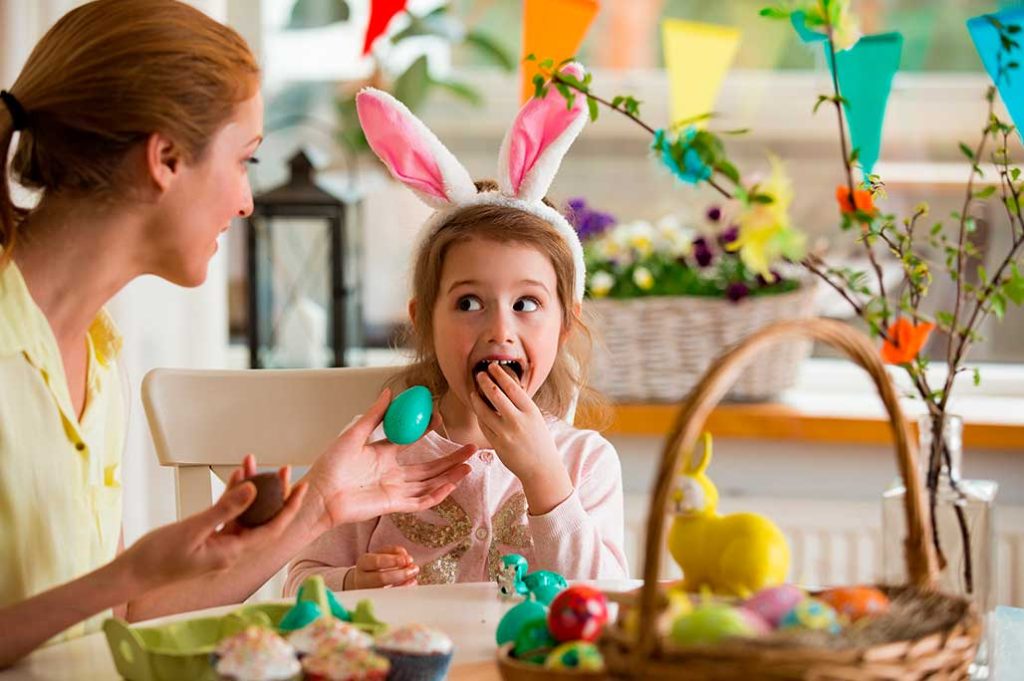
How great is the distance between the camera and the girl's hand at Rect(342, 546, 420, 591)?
1438 millimetres

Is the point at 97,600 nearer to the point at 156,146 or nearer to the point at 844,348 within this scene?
the point at 156,146

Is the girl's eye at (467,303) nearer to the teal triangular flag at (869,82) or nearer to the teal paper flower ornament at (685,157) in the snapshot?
the teal triangular flag at (869,82)

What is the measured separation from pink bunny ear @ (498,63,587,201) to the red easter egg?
77 centimetres

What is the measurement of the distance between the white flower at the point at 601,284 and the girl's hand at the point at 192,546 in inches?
57.8

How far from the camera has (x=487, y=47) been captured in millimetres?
2795

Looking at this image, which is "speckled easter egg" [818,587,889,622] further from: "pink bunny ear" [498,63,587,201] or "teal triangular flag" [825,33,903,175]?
"pink bunny ear" [498,63,587,201]

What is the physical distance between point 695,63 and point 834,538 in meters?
0.89

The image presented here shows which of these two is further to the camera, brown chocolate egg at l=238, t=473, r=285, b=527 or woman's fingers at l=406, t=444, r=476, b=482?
woman's fingers at l=406, t=444, r=476, b=482

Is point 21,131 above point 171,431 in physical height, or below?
above

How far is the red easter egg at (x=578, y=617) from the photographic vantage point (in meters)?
0.94

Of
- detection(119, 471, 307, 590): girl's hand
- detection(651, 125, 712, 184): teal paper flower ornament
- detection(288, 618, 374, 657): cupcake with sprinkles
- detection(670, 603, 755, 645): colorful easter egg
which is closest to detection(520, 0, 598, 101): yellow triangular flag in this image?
detection(651, 125, 712, 184): teal paper flower ornament

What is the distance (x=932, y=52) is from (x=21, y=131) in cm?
199

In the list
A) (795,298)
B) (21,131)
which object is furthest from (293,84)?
(21,131)

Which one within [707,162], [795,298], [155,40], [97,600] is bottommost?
[97,600]
